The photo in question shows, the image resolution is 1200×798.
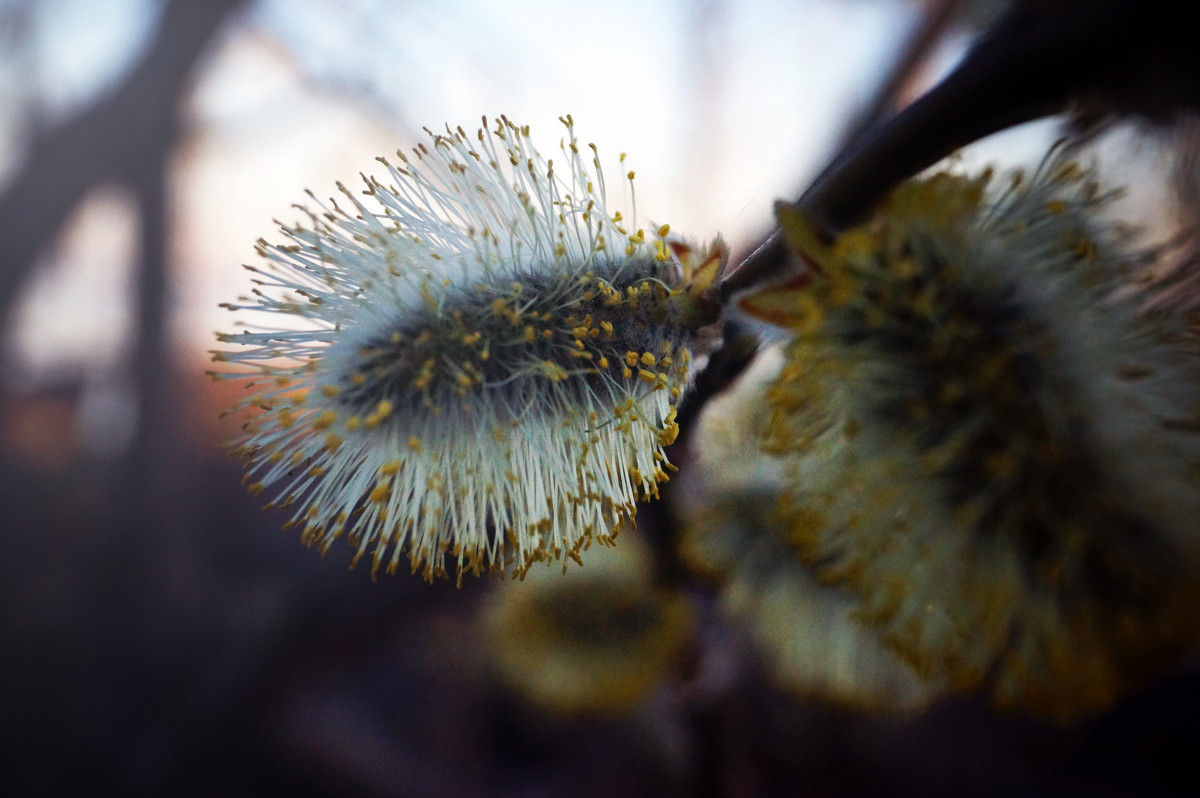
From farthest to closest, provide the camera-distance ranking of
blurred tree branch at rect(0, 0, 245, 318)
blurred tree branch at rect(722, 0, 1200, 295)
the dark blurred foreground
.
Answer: blurred tree branch at rect(0, 0, 245, 318), the dark blurred foreground, blurred tree branch at rect(722, 0, 1200, 295)

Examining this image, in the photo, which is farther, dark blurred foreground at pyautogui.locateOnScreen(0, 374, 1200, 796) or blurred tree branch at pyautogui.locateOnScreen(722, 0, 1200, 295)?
dark blurred foreground at pyautogui.locateOnScreen(0, 374, 1200, 796)

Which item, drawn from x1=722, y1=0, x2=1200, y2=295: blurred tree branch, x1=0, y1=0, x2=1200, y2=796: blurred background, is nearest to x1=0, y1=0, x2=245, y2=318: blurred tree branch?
x1=0, y1=0, x2=1200, y2=796: blurred background

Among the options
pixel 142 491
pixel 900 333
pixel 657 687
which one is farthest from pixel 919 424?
pixel 142 491

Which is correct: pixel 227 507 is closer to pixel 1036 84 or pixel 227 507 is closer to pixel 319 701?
pixel 319 701

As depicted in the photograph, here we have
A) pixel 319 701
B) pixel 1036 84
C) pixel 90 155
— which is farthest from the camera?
pixel 90 155

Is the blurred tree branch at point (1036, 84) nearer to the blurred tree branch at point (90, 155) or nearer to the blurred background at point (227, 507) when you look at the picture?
the blurred background at point (227, 507)

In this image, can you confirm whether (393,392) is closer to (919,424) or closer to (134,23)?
(919,424)

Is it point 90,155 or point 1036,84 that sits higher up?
point 90,155

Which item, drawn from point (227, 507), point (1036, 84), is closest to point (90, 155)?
point (227, 507)

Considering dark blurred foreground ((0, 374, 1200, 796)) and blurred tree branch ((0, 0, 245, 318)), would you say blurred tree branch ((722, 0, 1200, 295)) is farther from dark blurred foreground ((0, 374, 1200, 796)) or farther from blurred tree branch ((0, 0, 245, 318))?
blurred tree branch ((0, 0, 245, 318))

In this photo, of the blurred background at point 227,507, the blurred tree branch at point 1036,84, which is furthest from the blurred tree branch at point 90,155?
the blurred tree branch at point 1036,84

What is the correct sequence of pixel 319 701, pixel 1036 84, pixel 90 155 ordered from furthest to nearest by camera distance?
pixel 90 155
pixel 319 701
pixel 1036 84

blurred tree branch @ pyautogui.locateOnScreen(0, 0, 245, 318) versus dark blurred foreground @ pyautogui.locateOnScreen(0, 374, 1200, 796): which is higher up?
blurred tree branch @ pyautogui.locateOnScreen(0, 0, 245, 318)

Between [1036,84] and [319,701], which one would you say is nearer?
[1036,84]
